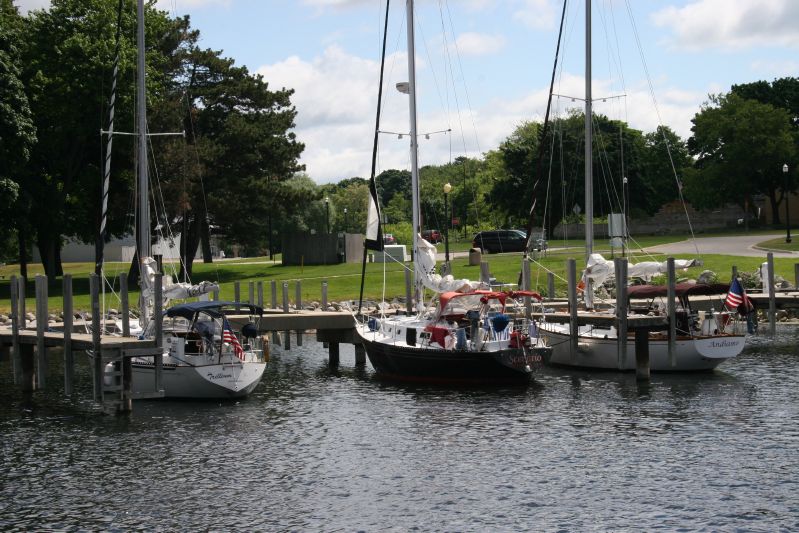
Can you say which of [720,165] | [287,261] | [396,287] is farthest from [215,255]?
[396,287]

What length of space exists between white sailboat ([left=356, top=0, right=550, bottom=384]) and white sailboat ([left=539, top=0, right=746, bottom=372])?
9.26ft

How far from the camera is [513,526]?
21.2 m

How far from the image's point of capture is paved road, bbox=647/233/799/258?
233 ft

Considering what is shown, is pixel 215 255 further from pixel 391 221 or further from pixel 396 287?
pixel 396 287

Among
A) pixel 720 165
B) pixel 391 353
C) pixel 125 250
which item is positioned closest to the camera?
pixel 391 353

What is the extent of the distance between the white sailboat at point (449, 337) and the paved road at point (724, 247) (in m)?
35.3

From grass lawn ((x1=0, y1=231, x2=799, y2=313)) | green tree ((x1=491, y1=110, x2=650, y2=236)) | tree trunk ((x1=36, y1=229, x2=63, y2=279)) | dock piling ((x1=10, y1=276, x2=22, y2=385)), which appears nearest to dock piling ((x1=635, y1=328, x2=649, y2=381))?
grass lawn ((x1=0, y1=231, x2=799, y2=313))

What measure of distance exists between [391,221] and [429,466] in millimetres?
126370

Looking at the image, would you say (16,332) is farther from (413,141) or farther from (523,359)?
(523,359)

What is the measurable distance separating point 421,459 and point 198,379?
10.4 m

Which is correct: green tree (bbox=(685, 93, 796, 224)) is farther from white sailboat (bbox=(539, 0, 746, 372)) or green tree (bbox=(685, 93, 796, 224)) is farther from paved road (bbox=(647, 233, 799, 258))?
white sailboat (bbox=(539, 0, 746, 372))

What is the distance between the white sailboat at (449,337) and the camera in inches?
1415

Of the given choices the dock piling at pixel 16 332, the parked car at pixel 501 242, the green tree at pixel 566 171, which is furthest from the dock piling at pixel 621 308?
the green tree at pixel 566 171

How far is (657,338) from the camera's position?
3856 centimetres
